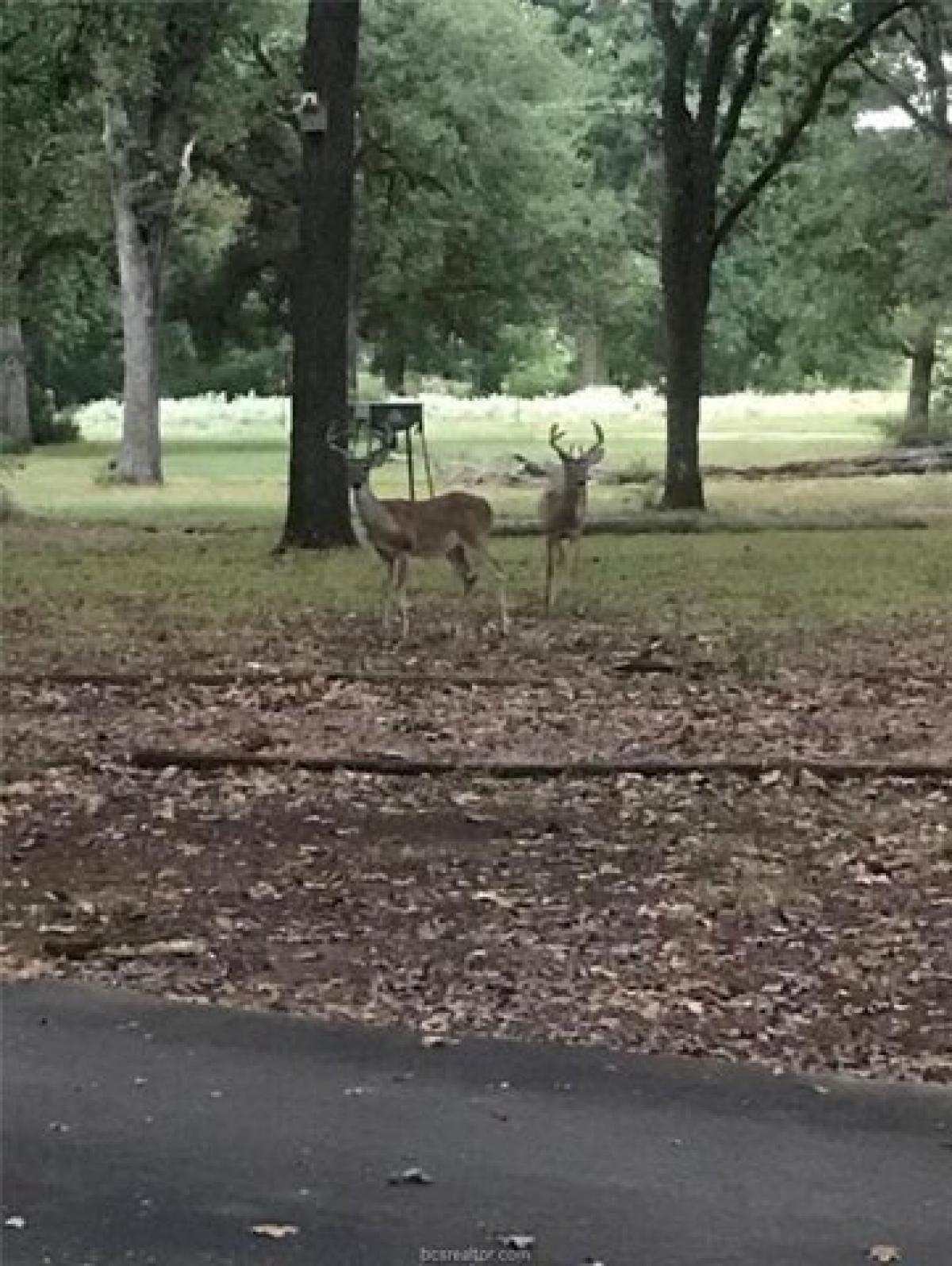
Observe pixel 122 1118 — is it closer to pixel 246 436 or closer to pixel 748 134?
pixel 748 134

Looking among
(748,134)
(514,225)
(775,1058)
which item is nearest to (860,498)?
(748,134)

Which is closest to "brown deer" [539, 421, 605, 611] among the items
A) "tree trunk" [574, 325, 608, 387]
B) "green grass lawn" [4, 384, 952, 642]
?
"green grass lawn" [4, 384, 952, 642]

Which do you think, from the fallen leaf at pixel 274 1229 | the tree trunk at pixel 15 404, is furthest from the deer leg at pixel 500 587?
the tree trunk at pixel 15 404

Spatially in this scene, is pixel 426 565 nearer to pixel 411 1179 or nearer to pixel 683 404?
pixel 683 404

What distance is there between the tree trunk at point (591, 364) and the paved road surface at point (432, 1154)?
6603cm

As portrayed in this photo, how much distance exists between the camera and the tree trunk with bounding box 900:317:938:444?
136 ft

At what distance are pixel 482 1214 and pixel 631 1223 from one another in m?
0.27

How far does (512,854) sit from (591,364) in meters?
67.7

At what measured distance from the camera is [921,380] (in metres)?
44.2

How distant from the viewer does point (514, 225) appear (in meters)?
44.6

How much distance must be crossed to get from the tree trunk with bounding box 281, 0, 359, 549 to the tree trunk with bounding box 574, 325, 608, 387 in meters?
52.1

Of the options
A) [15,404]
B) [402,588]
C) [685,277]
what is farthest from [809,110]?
[15,404]

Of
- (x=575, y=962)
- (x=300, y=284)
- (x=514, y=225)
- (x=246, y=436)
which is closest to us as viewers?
(x=575, y=962)

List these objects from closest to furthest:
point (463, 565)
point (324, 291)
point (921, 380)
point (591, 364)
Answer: point (463, 565), point (324, 291), point (921, 380), point (591, 364)
